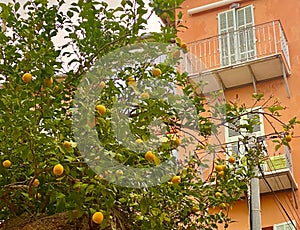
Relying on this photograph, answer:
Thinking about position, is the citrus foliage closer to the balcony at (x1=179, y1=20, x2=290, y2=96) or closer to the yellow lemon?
the yellow lemon

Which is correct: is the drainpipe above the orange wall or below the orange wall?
above

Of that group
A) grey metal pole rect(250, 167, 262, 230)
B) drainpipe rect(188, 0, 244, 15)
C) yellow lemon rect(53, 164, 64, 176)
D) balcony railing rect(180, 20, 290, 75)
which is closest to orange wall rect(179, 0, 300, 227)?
drainpipe rect(188, 0, 244, 15)

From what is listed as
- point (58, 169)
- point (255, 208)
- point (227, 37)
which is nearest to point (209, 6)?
point (227, 37)

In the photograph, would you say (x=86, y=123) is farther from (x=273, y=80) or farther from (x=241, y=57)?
(x=241, y=57)

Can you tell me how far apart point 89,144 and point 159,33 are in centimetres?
64

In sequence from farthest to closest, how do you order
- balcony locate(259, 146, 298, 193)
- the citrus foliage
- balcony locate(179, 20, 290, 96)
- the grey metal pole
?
balcony locate(179, 20, 290, 96) < balcony locate(259, 146, 298, 193) < the grey metal pole < the citrus foliage

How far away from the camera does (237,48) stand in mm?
9469

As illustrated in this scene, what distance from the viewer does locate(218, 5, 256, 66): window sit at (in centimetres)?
936

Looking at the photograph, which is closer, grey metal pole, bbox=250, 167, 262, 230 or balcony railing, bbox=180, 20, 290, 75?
grey metal pole, bbox=250, 167, 262, 230

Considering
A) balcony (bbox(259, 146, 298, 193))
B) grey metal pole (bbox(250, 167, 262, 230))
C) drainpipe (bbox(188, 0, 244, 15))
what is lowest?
grey metal pole (bbox(250, 167, 262, 230))

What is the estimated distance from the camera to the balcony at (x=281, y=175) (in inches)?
309

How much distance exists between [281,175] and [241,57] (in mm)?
2263

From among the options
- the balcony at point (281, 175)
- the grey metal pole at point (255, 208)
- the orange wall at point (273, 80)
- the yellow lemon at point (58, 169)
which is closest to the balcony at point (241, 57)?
the orange wall at point (273, 80)

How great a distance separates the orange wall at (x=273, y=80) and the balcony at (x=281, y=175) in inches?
4.0
